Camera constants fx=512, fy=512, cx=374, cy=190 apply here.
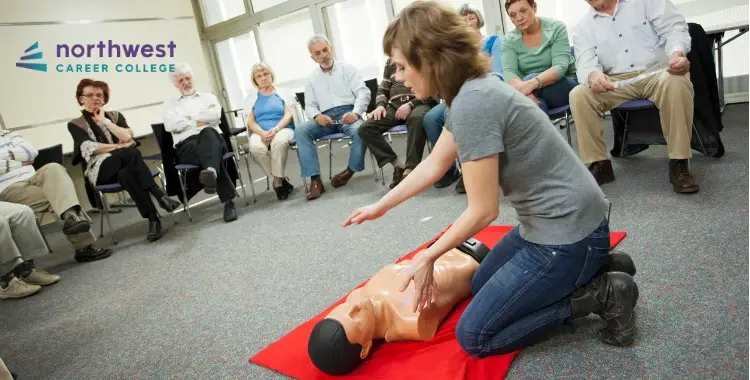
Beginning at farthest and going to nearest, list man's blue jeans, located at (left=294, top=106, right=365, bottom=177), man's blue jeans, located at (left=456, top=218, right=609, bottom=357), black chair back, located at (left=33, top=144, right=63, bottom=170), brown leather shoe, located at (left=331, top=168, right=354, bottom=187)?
1. brown leather shoe, located at (left=331, top=168, right=354, bottom=187)
2. man's blue jeans, located at (left=294, top=106, right=365, bottom=177)
3. black chair back, located at (left=33, top=144, right=63, bottom=170)
4. man's blue jeans, located at (left=456, top=218, right=609, bottom=357)

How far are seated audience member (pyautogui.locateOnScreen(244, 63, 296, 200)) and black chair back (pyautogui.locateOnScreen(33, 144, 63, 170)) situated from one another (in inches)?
56.7

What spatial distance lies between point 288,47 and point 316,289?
6.22 metres

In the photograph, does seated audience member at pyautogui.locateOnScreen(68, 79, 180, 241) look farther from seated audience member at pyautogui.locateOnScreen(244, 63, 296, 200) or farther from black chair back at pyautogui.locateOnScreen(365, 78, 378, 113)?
black chair back at pyautogui.locateOnScreen(365, 78, 378, 113)

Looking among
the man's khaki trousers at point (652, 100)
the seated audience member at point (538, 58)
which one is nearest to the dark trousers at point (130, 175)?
the seated audience member at point (538, 58)

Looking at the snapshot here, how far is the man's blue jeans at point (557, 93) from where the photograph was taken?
321cm

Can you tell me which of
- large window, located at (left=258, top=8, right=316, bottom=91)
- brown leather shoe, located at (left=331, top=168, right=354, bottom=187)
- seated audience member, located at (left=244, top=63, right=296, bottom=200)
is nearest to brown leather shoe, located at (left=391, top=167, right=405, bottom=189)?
brown leather shoe, located at (left=331, top=168, right=354, bottom=187)

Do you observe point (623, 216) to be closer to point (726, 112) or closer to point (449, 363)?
point (449, 363)

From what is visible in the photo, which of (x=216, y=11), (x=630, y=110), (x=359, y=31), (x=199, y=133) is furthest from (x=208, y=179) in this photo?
(x=216, y=11)

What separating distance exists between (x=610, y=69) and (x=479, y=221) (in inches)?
86.9

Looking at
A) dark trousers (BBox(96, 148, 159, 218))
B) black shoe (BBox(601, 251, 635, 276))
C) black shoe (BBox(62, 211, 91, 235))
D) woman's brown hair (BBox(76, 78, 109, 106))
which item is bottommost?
black shoe (BBox(601, 251, 635, 276))

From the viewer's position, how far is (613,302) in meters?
1.41

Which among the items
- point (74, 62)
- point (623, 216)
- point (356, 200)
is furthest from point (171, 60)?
point (623, 216)

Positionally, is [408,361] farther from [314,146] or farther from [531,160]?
[314,146]

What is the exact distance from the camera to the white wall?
520cm
